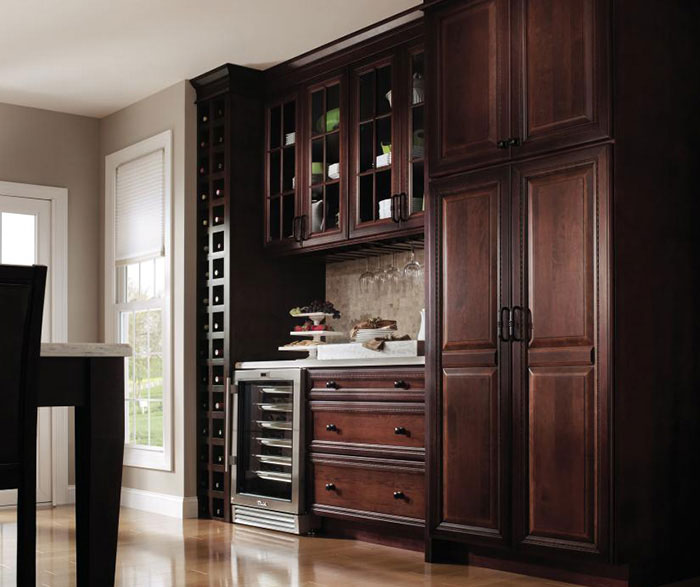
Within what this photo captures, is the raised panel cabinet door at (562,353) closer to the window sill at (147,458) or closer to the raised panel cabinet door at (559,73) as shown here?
the raised panel cabinet door at (559,73)

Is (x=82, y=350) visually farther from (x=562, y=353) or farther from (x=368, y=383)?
(x=368, y=383)

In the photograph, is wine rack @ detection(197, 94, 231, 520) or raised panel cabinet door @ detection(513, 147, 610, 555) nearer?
raised panel cabinet door @ detection(513, 147, 610, 555)

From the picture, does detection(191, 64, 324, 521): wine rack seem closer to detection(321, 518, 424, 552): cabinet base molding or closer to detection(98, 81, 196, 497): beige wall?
detection(98, 81, 196, 497): beige wall

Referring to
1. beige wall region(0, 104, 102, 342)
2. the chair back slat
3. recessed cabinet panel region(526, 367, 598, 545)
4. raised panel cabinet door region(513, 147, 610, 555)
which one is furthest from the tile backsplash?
the chair back slat

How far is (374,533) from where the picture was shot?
4.60 metres

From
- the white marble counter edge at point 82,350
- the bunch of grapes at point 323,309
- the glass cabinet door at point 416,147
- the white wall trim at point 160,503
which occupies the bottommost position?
the white wall trim at point 160,503

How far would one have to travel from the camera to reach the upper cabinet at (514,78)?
357 centimetres

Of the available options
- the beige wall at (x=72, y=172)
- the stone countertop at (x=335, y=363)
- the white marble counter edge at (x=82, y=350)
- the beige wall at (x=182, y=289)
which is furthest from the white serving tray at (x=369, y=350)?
the beige wall at (x=72, y=172)

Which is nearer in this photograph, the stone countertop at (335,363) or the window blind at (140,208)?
the stone countertop at (335,363)

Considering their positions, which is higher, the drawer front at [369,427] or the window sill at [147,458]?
the drawer front at [369,427]

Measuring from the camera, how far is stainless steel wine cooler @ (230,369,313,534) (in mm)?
4902

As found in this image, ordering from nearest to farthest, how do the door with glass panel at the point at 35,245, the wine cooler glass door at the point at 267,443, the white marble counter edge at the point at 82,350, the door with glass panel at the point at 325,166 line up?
1. the white marble counter edge at the point at 82,350
2. the wine cooler glass door at the point at 267,443
3. the door with glass panel at the point at 325,166
4. the door with glass panel at the point at 35,245

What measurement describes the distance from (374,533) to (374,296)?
142 centimetres

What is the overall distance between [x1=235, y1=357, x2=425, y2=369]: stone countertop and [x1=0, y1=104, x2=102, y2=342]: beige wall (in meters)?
1.61
